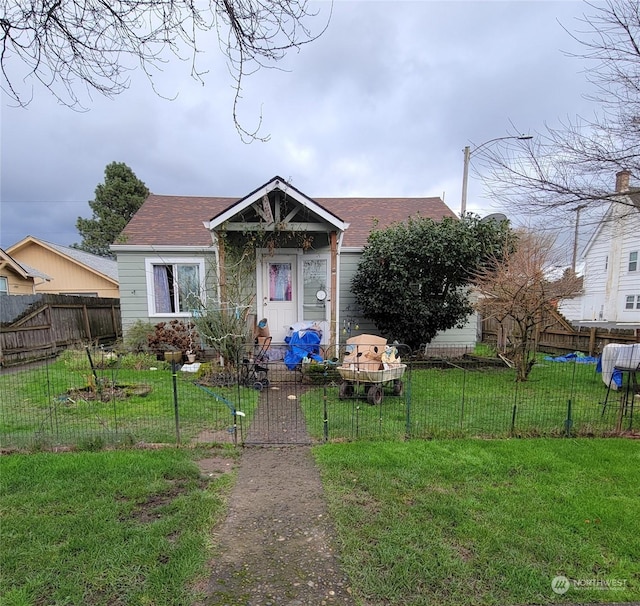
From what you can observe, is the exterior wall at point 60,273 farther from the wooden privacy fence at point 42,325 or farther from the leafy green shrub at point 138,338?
the leafy green shrub at point 138,338

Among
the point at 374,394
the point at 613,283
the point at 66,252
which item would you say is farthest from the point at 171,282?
the point at 613,283

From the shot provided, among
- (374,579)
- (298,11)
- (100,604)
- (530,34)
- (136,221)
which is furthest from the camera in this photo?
(136,221)

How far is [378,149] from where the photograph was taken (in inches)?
342

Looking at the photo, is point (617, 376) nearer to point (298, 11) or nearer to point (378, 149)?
point (378, 149)

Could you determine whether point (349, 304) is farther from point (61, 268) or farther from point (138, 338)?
point (61, 268)

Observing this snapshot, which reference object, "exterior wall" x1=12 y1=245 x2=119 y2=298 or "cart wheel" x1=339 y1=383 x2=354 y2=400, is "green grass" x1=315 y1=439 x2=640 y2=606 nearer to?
"cart wheel" x1=339 y1=383 x2=354 y2=400

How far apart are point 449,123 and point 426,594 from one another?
6.69m

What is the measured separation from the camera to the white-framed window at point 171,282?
10062 millimetres

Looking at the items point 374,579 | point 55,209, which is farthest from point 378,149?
point 55,209

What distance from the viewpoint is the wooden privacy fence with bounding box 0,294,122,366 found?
960 cm

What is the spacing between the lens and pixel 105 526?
2.71 meters

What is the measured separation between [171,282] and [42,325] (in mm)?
4329

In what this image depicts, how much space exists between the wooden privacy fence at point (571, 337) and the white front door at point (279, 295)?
20.0 feet

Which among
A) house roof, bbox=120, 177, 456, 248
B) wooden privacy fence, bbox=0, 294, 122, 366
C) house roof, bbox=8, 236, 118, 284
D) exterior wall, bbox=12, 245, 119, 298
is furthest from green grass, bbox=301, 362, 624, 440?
exterior wall, bbox=12, 245, 119, 298
